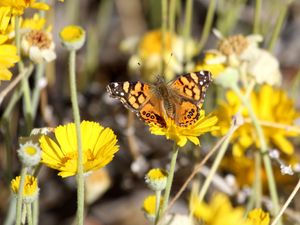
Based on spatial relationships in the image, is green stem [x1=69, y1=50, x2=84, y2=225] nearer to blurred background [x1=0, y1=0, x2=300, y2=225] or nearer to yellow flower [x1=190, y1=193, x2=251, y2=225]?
yellow flower [x1=190, y1=193, x2=251, y2=225]

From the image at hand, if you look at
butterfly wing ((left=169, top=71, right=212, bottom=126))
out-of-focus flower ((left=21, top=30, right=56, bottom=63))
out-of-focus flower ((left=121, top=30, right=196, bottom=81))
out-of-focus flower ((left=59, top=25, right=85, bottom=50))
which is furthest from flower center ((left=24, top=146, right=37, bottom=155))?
out-of-focus flower ((left=121, top=30, right=196, bottom=81))

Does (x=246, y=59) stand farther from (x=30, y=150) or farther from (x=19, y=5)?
(x=30, y=150)

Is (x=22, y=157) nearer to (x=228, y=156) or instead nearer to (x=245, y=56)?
(x=245, y=56)

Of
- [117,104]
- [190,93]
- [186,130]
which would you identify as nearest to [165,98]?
[190,93]

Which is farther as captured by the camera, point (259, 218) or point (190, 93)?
point (190, 93)

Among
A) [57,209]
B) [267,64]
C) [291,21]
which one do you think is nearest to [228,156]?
[267,64]

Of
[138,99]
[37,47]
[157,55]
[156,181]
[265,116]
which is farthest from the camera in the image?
[157,55]

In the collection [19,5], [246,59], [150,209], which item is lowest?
[150,209]
